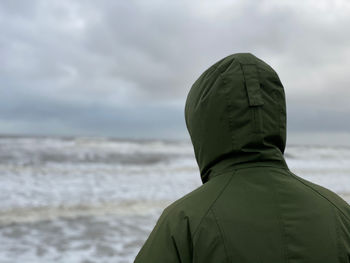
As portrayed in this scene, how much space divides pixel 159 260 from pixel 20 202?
7.27 meters

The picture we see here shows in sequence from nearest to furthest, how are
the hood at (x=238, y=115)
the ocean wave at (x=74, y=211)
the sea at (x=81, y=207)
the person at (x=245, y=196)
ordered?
Answer: the person at (x=245, y=196) → the hood at (x=238, y=115) → the sea at (x=81, y=207) → the ocean wave at (x=74, y=211)

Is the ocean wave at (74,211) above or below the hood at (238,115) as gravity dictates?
below

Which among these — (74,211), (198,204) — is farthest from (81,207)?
(198,204)

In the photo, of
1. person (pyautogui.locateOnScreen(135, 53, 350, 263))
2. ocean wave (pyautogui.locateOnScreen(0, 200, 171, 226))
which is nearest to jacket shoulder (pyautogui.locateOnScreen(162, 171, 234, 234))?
person (pyautogui.locateOnScreen(135, 53, 350, 263))

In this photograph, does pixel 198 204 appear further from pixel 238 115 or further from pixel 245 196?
pixel 238 115

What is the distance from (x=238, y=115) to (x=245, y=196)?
9.8 inches

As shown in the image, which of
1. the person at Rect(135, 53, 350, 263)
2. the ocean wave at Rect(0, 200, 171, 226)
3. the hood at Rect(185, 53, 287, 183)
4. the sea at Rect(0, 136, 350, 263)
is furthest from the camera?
the ocean wave at Rect(0, 200, 171, 226)

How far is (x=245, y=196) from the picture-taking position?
106 centimetres

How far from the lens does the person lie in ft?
3.36

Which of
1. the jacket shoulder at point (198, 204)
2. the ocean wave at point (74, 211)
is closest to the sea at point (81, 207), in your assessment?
the ocean wave at point (74, 211)

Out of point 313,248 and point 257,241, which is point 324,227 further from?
point 257,241

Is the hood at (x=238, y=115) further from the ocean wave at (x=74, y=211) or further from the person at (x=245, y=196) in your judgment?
the ocean wave at (x=74, y=211)

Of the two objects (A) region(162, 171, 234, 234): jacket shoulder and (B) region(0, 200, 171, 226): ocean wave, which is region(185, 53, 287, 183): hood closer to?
(A) region(162, 171, 234, 234): jacket shoulder

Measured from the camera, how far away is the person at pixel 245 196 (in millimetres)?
1025
